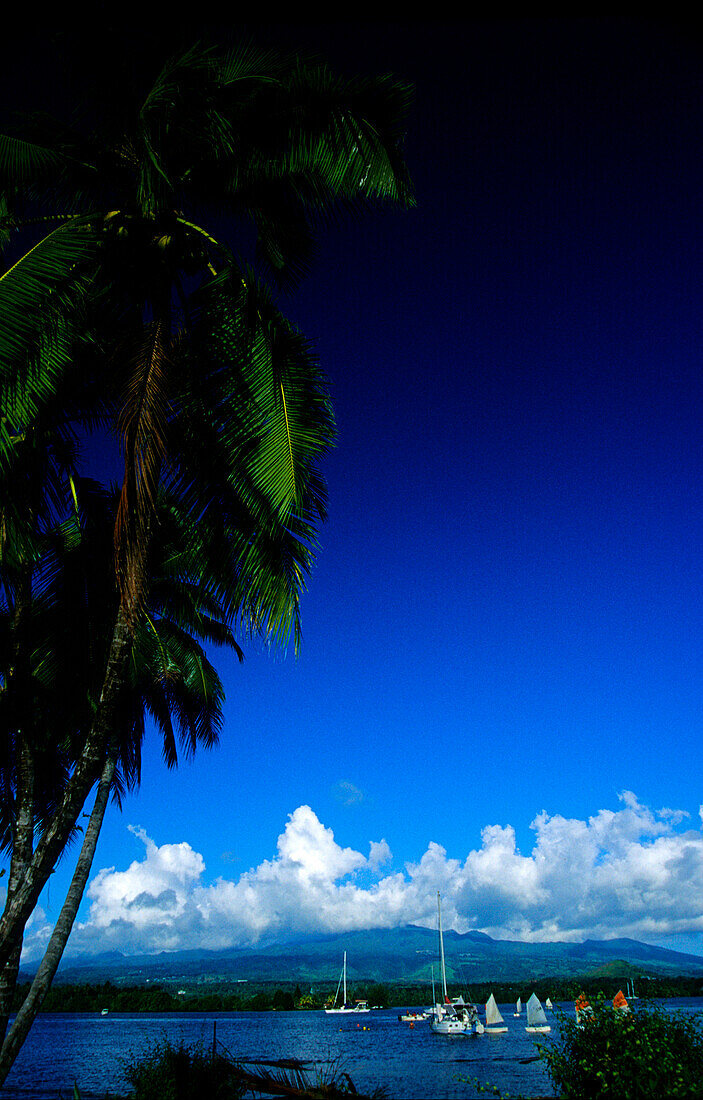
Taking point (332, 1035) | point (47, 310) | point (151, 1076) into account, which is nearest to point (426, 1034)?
point (332, 1035)

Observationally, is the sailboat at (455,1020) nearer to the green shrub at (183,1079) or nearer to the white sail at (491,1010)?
the white sail at (491,1010)

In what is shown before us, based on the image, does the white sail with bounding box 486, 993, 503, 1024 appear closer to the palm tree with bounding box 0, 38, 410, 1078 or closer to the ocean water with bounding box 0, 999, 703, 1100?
the ocean water with bounding box 0, 999, 703, 1100

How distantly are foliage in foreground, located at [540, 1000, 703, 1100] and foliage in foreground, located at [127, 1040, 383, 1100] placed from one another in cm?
276

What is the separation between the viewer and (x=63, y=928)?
1780 centimetres

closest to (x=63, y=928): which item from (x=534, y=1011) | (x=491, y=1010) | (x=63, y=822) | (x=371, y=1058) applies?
(x=63, y=822)

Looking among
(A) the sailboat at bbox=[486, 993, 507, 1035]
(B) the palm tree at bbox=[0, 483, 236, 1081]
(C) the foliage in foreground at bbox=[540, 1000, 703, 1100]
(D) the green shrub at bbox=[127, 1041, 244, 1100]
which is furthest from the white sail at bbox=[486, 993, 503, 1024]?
(C) the foliage in foreground at bbox=[540, 1000, 703, 1100]

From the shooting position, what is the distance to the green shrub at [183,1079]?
10.4 m

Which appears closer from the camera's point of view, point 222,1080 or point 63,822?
point 63,822

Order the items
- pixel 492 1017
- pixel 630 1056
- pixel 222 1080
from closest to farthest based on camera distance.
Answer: pixel 630 1056 → pixel 222 1080 → pixel 492 1017

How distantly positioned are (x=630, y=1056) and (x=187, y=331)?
9.61 m

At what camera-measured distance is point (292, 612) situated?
8891mm

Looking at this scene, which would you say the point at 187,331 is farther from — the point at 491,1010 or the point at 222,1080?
the point at 491,1010

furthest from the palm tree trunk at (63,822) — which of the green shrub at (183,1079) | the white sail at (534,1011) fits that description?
the white sail at (534,1011)

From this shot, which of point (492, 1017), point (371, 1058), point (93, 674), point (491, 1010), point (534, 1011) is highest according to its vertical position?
point (93, 674)
